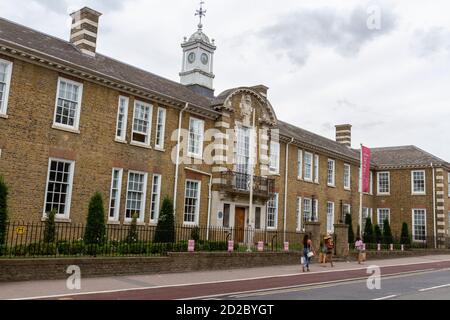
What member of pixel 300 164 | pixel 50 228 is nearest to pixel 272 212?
pixel 300 164

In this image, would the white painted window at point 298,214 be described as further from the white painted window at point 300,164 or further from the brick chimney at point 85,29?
the brick chimney at point 85,29

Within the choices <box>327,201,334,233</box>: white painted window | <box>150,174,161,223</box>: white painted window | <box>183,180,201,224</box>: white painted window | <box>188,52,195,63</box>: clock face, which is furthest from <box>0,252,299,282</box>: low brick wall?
<box>188,52,195,63</box>: clock face

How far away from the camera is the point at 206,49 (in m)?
34.9

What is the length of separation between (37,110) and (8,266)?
778 centimetres

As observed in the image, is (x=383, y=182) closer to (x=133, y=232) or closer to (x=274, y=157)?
(x=274, y=157)

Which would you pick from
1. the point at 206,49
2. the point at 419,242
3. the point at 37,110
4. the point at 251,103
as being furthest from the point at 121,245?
the point at 419,242

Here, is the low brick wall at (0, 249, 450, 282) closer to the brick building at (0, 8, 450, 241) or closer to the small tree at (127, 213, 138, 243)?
the small tree at (127, 213, 138, 243)

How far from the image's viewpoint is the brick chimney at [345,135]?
149ft

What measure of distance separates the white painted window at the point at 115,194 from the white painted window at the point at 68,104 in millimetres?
2945

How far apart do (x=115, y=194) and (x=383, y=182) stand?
30.0 meters

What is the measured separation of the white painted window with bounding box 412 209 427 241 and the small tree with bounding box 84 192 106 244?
3106 cm

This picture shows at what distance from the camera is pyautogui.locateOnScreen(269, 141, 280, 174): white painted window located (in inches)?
1181
